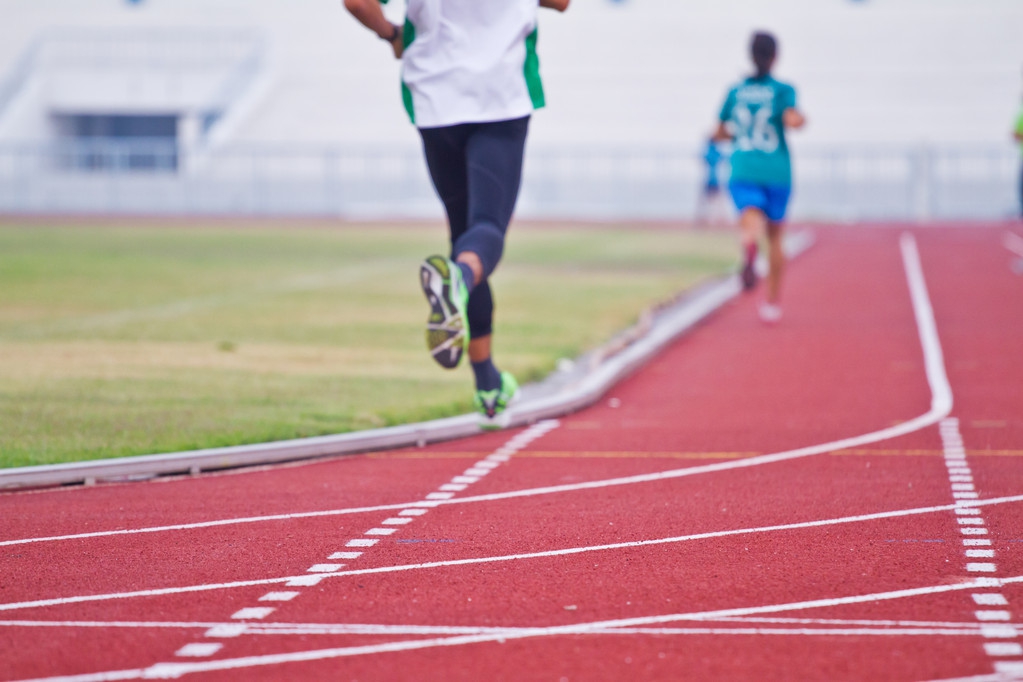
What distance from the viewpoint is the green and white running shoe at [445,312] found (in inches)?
193

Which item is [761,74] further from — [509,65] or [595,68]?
[595,68]

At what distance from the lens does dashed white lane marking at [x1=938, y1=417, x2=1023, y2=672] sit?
Answer: 128 inches

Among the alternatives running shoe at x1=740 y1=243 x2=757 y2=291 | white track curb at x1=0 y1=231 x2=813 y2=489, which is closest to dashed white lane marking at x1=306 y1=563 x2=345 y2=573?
white track curb at x1=0 y1=231 x2=813 y2=489

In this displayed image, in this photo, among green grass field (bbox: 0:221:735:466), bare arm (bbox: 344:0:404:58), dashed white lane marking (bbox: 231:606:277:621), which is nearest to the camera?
dashed white lane marking (bbox: 231:606:277:621)

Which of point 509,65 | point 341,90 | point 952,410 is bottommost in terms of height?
point 952,410

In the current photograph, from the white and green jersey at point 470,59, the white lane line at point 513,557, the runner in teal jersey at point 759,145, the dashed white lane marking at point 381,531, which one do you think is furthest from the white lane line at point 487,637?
the runner in teal jersey at point 759,145

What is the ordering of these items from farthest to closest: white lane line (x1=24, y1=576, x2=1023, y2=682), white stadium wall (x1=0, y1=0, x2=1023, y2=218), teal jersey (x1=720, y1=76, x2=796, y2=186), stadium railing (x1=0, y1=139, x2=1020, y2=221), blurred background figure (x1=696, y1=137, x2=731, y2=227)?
white stadium wall (x1=0, y1=0, x2=1023, y2=218) < stadium railing (x1=0, y1=139, x2=1020, y2=221) < blurred background figure (x1=696, y1=137, x2=731, y2=227) < teal jersey (x1=720, y1=76, x2=796, y2=186) < white lane line (x1=24, y1=576, x2=1023, y2=682)

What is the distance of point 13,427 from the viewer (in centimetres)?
651

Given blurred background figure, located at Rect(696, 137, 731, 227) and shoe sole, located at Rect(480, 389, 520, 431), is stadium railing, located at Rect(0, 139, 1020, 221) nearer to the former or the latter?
blurred background figure, located at Rect(696, 137, 731, 227)

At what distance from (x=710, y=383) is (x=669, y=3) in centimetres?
Answer: 4129

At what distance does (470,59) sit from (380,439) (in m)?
1.83

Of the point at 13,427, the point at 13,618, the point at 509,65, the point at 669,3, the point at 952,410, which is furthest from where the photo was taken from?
the point at 669,3

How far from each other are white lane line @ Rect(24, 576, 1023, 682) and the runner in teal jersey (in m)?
7.50

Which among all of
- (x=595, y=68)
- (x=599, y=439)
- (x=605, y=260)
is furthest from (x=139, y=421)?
(x=595, y=68)
